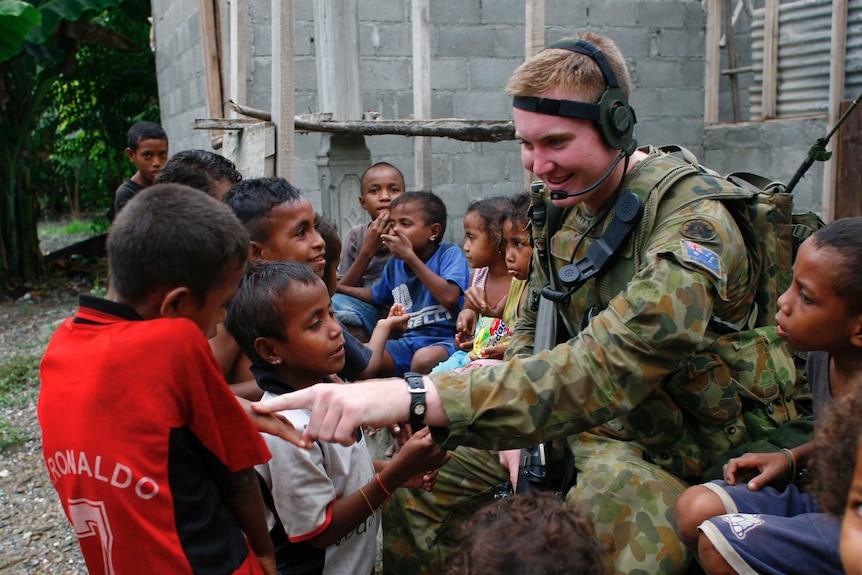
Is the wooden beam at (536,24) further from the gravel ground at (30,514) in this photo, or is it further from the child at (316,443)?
the gravel ground at (30,514)

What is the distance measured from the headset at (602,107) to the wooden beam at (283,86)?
1.87m

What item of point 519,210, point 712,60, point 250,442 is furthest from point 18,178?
point 250,442

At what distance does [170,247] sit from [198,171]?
2029mm

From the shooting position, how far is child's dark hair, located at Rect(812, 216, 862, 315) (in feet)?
6.07

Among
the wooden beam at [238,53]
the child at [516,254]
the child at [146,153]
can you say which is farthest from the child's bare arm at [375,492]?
the child at [146,153]

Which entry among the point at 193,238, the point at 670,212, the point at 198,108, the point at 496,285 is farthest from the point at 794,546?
the point at 198,108

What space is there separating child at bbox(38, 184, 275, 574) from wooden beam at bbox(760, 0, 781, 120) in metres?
5.68

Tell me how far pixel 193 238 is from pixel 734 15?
26.1ft

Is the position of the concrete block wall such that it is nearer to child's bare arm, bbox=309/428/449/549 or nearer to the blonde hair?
the blonde hair

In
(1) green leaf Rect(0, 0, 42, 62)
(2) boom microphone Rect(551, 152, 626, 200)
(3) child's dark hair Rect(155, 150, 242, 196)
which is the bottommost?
(2) boom microphone Rect(551, 152, 626, 200)

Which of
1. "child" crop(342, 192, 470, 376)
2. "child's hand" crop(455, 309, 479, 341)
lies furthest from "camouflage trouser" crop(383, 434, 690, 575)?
"child" crop(342, 192, 470, 376)

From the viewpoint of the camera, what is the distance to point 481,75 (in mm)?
6848

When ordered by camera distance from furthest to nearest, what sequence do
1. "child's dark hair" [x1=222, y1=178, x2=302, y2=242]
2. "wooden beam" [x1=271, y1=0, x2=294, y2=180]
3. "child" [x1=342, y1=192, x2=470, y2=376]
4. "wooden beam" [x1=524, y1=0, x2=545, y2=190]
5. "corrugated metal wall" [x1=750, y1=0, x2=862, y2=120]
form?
1. "corrugated metal wall" [x1=750, y1=0, x2=862, y2=120]
2. "child" [x1=342, y1=192, x2=470, y2=376]
3. "wooden beam" [x1=271, y1=0, x2=294, y2=180]
4. "wooden beam" [x1=524, y1=0, x2=545, y2=190]
5. "child's dark hair" [x1=222, y1=178, x2=302, y2=242]

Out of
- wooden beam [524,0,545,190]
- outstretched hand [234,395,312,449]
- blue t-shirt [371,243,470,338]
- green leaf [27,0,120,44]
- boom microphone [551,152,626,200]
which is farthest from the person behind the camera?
green leaf [27,0,120,44]
